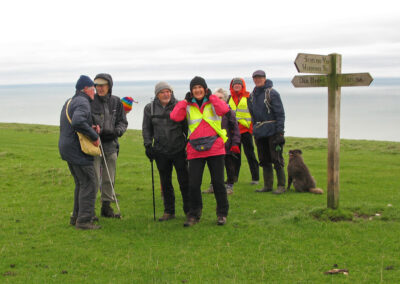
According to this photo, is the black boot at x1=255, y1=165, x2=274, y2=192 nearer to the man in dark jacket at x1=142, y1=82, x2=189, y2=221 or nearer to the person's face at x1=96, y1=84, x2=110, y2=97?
the man in dark jacket at x1=142, y1=82, x2=189, y2=221

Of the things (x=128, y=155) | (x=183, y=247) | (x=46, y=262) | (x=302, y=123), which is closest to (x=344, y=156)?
(x=128, y=155)

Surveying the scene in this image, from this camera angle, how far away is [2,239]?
753 cm

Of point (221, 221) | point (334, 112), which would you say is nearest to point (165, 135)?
point (221, 221)

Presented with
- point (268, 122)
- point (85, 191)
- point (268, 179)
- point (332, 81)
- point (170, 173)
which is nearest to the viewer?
point (332, 81)

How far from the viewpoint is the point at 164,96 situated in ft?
27.3

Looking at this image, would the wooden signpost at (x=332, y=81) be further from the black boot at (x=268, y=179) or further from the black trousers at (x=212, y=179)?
the black boot at (x=268, y=179)

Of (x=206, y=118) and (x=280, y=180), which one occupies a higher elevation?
(x=206, y=118)

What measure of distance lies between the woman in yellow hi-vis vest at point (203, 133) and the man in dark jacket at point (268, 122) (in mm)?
2575

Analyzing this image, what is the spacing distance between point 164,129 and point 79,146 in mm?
1456

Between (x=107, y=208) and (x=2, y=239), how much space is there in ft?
6.63

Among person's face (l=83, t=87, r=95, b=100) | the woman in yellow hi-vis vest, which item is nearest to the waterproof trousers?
person's face (l=83, t=87, r=95, b=100)

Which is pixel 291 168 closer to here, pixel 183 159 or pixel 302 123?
pixel 183 159

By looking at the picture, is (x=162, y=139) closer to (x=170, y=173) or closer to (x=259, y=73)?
(x=170, y=173)

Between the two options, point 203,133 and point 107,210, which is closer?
point 203,133
